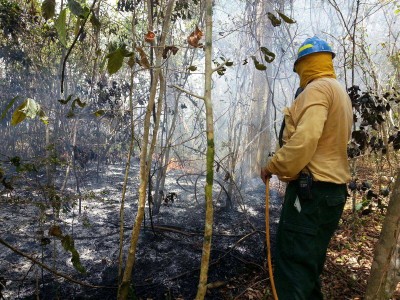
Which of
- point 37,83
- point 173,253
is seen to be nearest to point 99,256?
point 173,253

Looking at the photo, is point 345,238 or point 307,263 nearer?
point 307,263

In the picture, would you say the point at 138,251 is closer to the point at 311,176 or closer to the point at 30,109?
the point at 311,176

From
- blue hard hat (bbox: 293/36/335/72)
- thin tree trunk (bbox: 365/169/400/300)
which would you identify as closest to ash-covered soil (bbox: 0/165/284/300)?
thin tree trunk (bbox: 365/169/400/300)

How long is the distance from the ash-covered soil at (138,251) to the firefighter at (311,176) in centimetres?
107

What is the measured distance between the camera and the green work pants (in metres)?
1.99

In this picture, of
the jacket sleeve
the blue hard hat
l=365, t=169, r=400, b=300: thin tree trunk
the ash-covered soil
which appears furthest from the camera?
the ash-covered soil

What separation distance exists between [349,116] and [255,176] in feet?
22.0

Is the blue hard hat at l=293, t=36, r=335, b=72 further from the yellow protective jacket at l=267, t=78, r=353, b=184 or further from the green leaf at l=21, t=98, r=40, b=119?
the green leaf at l=21, t=98, r=40, b=119

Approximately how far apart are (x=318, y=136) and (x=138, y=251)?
2683 millimetres

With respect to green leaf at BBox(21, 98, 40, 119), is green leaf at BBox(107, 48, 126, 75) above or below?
above

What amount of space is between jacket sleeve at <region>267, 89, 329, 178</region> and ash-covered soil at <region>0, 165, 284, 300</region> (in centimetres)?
150

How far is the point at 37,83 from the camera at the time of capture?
29.5 feet

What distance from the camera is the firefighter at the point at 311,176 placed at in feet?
6.45

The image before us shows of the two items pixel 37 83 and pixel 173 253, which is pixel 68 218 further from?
pixel 37 83
